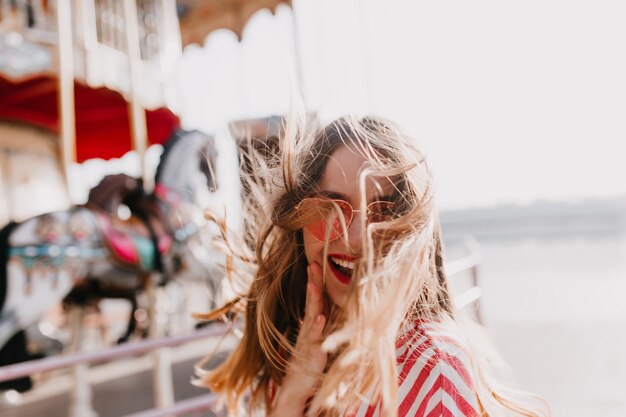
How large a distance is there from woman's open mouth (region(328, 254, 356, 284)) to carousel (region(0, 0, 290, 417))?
0.94 meters

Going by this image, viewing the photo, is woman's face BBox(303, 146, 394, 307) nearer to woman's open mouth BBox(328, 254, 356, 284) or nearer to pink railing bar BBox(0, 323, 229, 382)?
woman's open mouth BBox(328, 254, 356, 284)

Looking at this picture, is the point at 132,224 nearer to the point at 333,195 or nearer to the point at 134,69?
the point at 134,69

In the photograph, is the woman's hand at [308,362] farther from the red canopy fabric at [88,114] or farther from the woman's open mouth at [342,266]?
the red canopy fabric at [88,114]

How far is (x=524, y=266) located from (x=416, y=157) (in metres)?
11.8

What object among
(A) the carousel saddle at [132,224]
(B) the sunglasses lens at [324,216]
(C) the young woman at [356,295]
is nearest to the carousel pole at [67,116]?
(A) the carousel saddle at [132,224]

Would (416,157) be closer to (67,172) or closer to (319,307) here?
(319,307)

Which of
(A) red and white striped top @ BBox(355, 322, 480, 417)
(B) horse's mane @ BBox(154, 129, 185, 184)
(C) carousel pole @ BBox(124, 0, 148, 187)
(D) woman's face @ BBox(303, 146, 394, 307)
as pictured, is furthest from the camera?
(C) carousel pole @ BBox(124, 0, 148, 187)

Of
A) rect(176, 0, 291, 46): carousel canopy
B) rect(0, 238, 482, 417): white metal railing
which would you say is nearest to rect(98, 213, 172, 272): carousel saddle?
rect(0, 238, 482, 417): white metal railing

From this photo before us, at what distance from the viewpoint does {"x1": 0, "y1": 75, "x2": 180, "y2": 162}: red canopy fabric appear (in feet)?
14.6

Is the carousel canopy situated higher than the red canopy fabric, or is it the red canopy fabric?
the carousel canopy

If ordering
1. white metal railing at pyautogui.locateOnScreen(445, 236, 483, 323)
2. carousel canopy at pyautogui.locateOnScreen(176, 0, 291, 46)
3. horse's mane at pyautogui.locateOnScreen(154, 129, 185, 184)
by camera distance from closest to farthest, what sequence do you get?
white metal railing at pyautogui.locateOnScreen(445, 236, 483, 323) < horse's mane at pyautogui.locateOnScreen(154, 129, 185, 184) < carousel canopy at pyautogui.locateOnScreen(176, 0, 291, 46)

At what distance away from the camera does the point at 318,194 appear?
0.89 meters

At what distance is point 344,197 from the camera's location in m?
0.86

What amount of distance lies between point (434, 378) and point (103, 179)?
125 inches
